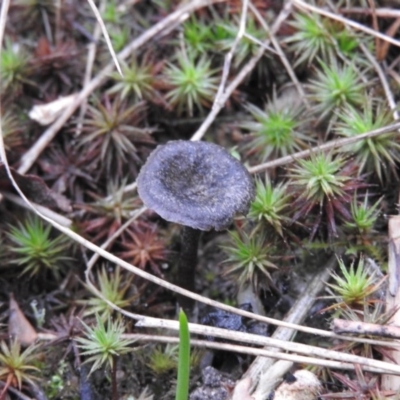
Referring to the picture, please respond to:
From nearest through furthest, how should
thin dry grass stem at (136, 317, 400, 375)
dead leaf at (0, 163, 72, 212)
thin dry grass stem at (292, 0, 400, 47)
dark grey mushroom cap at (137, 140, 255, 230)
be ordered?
thin dry grass stem at (136, 317, 400, 375) < dark grey mushroom cap at (137, 140, 255, 230) < dead leaf at (0, 163, 72, 212) < thin dry grass stem at (292, 0, 400, 47)

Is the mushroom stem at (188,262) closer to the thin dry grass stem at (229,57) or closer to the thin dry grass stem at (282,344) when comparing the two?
the thin dry grass stem at (282,344)

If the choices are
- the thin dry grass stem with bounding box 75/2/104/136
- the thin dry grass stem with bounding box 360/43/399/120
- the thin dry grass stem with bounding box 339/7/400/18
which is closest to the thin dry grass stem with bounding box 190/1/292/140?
the thin dry grass stem with bounding box 339/7/400/18

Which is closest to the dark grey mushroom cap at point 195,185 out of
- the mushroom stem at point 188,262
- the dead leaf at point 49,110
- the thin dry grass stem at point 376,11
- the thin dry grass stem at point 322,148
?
the mushroom stem at point 188,262

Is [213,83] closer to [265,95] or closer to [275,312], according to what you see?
[265,95]

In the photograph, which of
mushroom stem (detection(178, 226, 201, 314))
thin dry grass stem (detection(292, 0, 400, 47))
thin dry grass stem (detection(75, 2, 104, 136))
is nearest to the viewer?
mushroom stem (detection(178, 226, 201, 314))

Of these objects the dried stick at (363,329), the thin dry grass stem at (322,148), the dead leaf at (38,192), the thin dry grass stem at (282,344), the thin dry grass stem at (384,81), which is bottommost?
the thin dry grass stem at (282,344)

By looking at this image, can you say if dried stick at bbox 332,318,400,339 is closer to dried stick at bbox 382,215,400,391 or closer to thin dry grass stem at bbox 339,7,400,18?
dried stick at bbox 382,215,400,391

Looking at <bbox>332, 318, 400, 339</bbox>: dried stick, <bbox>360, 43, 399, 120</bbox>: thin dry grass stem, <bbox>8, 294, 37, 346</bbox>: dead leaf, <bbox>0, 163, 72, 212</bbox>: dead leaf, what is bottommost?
<bbox>8, 294, 37, 346</bbox>: dead leaf
